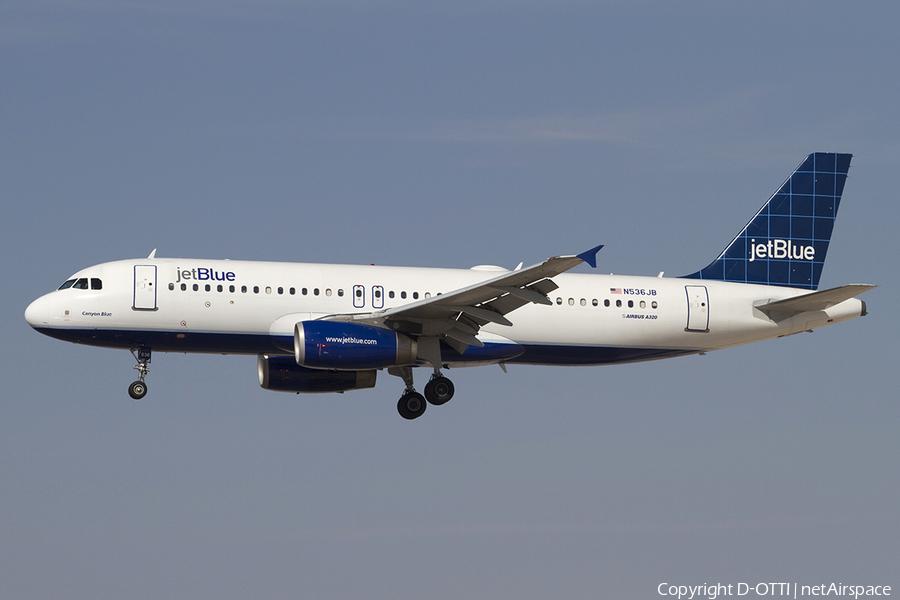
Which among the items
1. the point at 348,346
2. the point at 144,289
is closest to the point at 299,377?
the point at 348,346

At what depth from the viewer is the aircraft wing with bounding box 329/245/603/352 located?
3136cm

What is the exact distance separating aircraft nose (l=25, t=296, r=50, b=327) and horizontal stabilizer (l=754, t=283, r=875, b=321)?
68.0 ft

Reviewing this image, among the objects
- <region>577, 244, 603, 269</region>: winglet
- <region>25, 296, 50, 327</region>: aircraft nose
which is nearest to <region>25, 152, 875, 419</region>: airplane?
<region>25, 296, 50, 327</region>: aircraft nose

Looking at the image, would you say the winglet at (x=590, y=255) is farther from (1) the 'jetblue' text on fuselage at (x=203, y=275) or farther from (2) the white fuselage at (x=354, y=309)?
(1) the 'jetblue' text on fuselage at (x=203, y=275)

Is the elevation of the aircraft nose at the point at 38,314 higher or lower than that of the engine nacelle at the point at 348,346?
higher

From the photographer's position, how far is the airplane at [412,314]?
3353 centimetres

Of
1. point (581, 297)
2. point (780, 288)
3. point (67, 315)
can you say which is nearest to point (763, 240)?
point (780, 288)

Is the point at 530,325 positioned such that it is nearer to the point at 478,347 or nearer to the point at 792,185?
the point at 478,347

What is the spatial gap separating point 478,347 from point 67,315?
11359 millimetres

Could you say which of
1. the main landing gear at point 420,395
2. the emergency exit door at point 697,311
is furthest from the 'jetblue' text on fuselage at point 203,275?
the emergency exit door at point 697,311

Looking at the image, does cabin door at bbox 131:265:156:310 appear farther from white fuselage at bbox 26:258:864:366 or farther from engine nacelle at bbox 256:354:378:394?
→ engine nacelle at bbox 256:354:378:394

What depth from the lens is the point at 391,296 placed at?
3559 cm

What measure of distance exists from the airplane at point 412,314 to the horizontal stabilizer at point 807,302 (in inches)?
1.9

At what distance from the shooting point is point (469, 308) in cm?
3344
